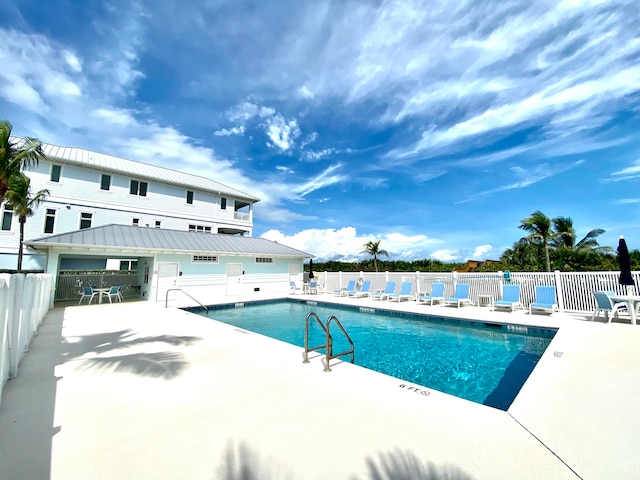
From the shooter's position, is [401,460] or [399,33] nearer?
[401,460]

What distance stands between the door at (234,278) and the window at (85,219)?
479 inches

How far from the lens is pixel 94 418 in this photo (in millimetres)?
3111

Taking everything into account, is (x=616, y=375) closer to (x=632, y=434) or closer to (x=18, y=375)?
(x=632, y=434)

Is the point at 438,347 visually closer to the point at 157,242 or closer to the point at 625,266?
the point at 625,266

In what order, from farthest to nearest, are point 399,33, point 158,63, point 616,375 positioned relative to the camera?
point 158,63 < point 399,33 < point 616,375

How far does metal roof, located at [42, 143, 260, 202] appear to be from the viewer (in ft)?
67.8

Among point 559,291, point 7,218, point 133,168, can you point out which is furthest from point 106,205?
point 559,291

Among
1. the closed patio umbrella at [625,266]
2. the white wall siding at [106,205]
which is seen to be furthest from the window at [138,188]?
the closed patio umbrella at [625,266]

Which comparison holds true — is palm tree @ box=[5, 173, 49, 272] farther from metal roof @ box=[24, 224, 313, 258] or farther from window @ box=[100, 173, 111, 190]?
metal roof @ box=[24, 224, 313, 258]

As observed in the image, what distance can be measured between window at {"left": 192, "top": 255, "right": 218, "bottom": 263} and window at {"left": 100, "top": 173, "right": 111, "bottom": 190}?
11.7 m

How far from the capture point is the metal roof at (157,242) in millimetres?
12641

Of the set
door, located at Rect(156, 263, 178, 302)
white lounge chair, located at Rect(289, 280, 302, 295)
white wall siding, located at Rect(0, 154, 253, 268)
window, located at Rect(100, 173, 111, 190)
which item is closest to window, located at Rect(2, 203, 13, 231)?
white wall siding, located at Rect(0, 154, 253, 268)

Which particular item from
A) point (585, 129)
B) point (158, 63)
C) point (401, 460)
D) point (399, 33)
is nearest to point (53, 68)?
point (158, 63)

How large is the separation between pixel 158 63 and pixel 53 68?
3.78m
